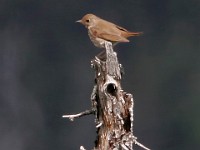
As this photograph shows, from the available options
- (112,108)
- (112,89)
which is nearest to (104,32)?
(112,89)

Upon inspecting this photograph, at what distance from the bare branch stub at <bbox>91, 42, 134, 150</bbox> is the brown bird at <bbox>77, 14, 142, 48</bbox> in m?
1.33

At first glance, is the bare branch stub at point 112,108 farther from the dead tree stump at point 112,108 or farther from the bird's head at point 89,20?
the bird's head at point 89,20

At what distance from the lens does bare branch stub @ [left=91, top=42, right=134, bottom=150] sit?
6363mm

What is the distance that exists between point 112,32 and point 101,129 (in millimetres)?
2025


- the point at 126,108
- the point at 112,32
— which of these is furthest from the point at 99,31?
the point at 126,108

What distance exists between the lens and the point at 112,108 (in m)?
6.38

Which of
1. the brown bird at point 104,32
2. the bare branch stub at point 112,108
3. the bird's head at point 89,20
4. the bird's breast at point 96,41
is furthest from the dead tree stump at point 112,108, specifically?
the bird's head at point 89,20

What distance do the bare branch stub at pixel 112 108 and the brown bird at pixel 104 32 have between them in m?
1.33

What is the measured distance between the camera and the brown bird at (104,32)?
7.82 m

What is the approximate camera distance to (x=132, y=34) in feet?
26.9

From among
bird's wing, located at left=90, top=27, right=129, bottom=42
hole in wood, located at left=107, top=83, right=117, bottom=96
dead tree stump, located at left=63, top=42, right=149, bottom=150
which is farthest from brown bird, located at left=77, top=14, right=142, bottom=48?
hole in wood, located at left=107, top=83, right=117, bottom=96

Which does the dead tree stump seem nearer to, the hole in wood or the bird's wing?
the hole in wood

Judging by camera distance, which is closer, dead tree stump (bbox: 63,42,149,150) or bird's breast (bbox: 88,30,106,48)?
dead tree stump (bbox: 63,42,149,150)

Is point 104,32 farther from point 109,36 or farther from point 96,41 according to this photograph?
point 96,41
